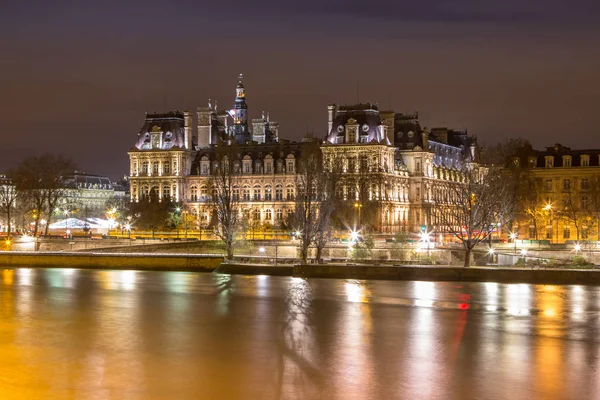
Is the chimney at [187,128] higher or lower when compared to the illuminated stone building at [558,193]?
higher

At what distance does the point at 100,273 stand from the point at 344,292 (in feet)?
53.8

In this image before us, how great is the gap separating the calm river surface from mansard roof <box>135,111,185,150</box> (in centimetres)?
7807

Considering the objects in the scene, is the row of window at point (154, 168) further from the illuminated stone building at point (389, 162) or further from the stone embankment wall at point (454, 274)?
the stone embankment wall at point (454, 274)

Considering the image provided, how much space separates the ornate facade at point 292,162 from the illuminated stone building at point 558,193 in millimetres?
13693

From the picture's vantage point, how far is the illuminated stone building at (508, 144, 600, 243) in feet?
277

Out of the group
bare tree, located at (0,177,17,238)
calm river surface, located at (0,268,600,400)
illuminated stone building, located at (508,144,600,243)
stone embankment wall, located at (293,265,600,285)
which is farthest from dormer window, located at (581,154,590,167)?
calm river surface, located at (0,268,600,400)

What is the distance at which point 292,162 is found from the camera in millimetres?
108500

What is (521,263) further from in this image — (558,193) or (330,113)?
(330,113)

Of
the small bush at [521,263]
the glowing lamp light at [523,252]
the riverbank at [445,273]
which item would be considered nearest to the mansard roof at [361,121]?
the glowing lamp light at [523,252]

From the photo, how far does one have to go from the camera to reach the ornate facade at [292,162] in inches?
4021

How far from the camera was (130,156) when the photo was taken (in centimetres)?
11738

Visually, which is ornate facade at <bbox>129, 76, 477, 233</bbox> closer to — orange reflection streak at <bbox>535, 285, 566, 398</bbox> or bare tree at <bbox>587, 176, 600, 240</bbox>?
bare tree at <bbox>587, 176, 600, 240</bbox>

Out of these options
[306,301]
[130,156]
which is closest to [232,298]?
[306,301]

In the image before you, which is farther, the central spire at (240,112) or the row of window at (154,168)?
the central spire at (240,112)
